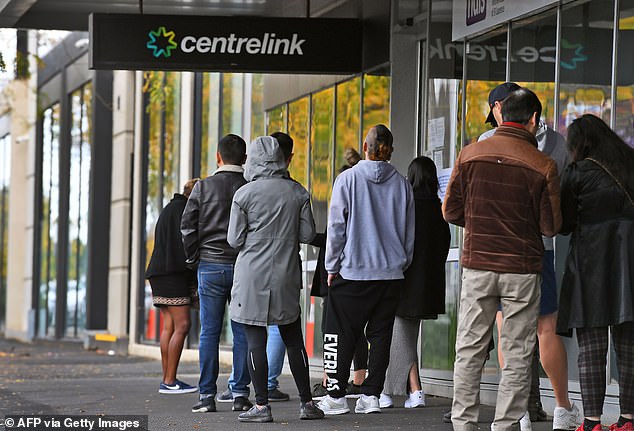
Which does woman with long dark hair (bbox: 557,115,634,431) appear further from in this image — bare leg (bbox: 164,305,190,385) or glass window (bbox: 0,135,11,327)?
glass window (bbox: 0,135,11,327)

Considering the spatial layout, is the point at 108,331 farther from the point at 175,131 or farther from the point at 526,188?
the point at 526,188

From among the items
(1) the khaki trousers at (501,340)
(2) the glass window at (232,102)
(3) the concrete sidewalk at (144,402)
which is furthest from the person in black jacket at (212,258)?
(2) the glass window at (232,102)

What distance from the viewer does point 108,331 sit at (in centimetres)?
2392

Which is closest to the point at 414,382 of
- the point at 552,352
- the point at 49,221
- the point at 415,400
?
the point at 415,400

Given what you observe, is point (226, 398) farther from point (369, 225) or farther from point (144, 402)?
point (369, 225)

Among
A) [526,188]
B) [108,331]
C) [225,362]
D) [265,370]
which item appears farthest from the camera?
[108,331]

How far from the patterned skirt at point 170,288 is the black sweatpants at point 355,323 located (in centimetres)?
243

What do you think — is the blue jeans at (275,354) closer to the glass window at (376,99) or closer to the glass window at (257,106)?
the glass window at (376,99)

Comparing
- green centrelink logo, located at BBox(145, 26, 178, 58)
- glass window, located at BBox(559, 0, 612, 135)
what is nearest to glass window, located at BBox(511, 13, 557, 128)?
glass window, located at BBox(559, 0, 612, 135)

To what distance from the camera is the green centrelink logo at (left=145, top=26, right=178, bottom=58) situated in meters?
11.9

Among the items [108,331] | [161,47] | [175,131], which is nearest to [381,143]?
[161,47]

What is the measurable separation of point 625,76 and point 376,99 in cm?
455

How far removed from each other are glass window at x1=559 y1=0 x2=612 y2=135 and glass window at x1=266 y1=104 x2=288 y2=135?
21.9ft

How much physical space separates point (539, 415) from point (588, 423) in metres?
1.52
